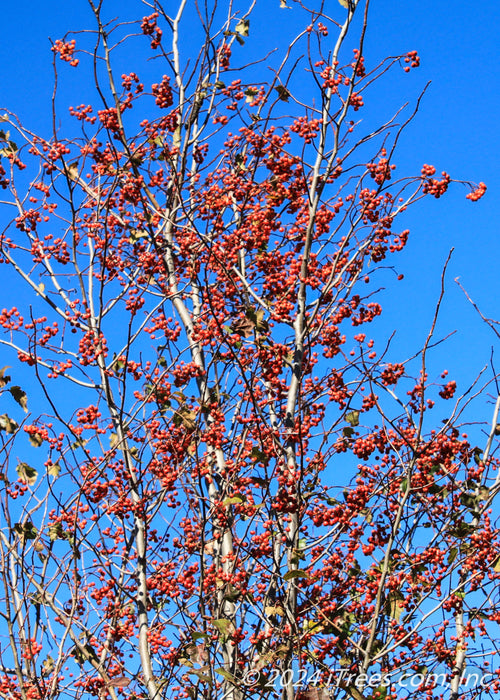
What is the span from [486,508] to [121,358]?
3.17 m

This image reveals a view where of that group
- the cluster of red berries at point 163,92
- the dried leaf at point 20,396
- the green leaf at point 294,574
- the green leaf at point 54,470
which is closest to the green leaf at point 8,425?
the dried leaf at point 20,396

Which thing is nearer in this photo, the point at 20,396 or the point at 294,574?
the point at 294,574

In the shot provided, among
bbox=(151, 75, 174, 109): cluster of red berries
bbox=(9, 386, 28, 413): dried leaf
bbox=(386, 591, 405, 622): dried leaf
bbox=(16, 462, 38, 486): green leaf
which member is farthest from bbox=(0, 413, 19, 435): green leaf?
bbox=(151, 75, 174, 109): cluster of red berries

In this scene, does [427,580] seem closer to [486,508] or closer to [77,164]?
[486,508]

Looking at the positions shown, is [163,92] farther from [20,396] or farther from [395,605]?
[395,605]

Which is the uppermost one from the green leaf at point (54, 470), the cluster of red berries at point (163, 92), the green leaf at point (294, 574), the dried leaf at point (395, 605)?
the cluster of red berries at point (163, 92)

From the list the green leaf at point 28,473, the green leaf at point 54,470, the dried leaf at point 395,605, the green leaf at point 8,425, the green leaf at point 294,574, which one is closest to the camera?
the green leaf at point 294,574

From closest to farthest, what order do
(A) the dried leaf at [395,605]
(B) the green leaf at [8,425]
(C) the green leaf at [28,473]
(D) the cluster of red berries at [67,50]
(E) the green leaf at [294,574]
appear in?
(E) the green leaf at [294,574] < (B) the green leaf at [8,425] < (A) the dried leaf at [395,605] < (C) the green leaf at [28,473] < (D) the cluster of red berries at [67,50]

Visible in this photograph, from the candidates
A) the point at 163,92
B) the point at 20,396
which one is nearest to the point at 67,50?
the point at 163,92

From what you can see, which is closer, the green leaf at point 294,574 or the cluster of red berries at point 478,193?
the green leaf at point 294,574

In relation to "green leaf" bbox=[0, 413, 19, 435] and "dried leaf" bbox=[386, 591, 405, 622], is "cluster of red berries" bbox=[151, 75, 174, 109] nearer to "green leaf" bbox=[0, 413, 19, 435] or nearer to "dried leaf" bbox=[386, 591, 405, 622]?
"green leaf" bbox=[0, 413, 19, 435]

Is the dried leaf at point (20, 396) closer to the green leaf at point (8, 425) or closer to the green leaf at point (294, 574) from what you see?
the green leaf at point (8, 425)

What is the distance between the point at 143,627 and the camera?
5.39 metres

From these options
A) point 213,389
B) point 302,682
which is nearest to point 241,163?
point 213,389
